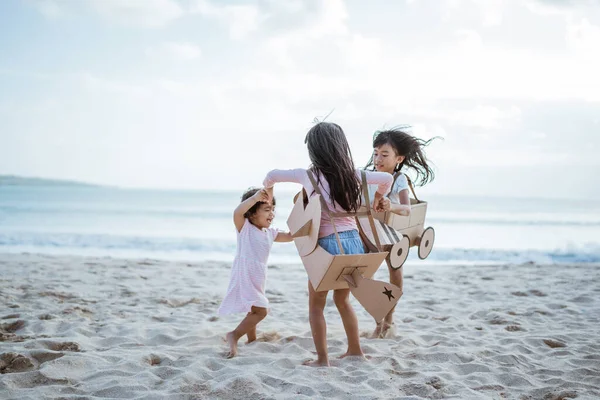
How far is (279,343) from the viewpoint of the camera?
3.88 meters

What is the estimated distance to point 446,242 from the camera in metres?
13.4

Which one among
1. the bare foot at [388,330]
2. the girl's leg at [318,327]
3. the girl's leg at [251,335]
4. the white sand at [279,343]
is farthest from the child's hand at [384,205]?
A: the girl's leg at [251,335]

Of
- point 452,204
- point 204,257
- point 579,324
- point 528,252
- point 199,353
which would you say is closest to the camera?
point 199,353

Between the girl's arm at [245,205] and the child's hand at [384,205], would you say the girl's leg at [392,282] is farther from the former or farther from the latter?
the girl's arm at [245,205]

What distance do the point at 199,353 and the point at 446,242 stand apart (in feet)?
35.6

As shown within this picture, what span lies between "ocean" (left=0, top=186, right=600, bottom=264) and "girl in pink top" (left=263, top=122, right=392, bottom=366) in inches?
231

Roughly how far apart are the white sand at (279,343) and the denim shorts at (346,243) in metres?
0.73

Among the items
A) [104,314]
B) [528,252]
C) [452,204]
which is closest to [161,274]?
[104,314]

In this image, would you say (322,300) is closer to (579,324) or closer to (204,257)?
(579,324)

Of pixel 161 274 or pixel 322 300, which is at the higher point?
pixel 322 300

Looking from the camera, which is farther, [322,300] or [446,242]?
[446,242]

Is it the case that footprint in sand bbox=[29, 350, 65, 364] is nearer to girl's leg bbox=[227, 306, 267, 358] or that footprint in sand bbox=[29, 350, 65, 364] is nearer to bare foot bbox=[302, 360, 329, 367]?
girl's leg bbox=[227, 306, 267, 358]

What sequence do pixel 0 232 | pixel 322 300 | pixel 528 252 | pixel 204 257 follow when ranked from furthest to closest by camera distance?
pixel 0 232
pixel 528 252
pixel 204 257
pixel 322 300

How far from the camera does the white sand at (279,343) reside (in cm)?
287
